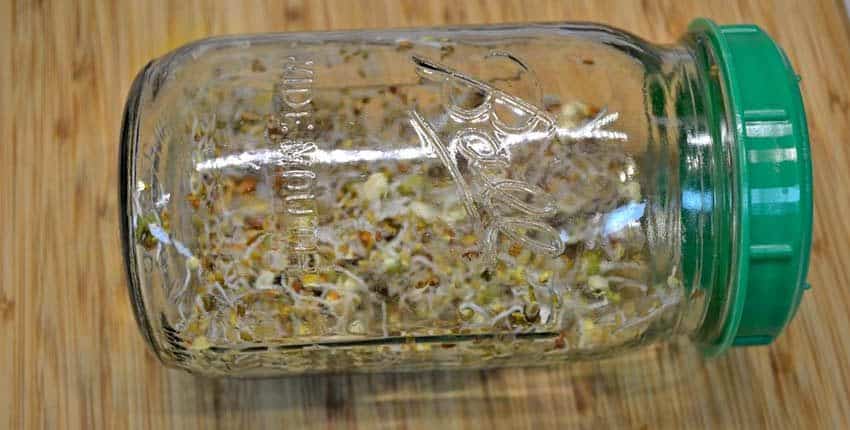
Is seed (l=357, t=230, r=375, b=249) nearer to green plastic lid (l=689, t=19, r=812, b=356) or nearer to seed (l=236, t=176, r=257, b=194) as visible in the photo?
seed (l=236, t=176, r=257, b=194)

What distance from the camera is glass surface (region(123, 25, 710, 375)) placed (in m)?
0.71

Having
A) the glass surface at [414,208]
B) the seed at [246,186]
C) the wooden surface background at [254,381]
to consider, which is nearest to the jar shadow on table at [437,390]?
the wooden surface background at [254,381]

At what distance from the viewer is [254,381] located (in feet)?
2.85

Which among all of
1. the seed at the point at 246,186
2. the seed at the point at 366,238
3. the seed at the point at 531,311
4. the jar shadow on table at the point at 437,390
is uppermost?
the seed at the point at 246,186

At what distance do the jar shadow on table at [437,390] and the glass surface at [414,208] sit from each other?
111mm

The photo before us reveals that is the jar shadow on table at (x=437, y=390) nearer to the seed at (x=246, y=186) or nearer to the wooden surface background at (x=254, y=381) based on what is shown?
the wooden surface background at (x=254, y=381)

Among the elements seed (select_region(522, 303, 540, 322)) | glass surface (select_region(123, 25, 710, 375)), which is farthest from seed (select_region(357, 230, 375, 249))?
seed (select_region(522, 303, 540, 322))

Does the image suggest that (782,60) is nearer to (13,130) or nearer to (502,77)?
(502,77)

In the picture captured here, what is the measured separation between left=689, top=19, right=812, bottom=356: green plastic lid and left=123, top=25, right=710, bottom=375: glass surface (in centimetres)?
5

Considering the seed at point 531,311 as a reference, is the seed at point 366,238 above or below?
above

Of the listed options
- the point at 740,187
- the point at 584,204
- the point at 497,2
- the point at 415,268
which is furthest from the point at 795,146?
the point at 497,2

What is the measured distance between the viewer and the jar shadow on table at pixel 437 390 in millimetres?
866

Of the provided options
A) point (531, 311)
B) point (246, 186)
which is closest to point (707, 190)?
point (531, 311)

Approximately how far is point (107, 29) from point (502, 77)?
0.49 m
